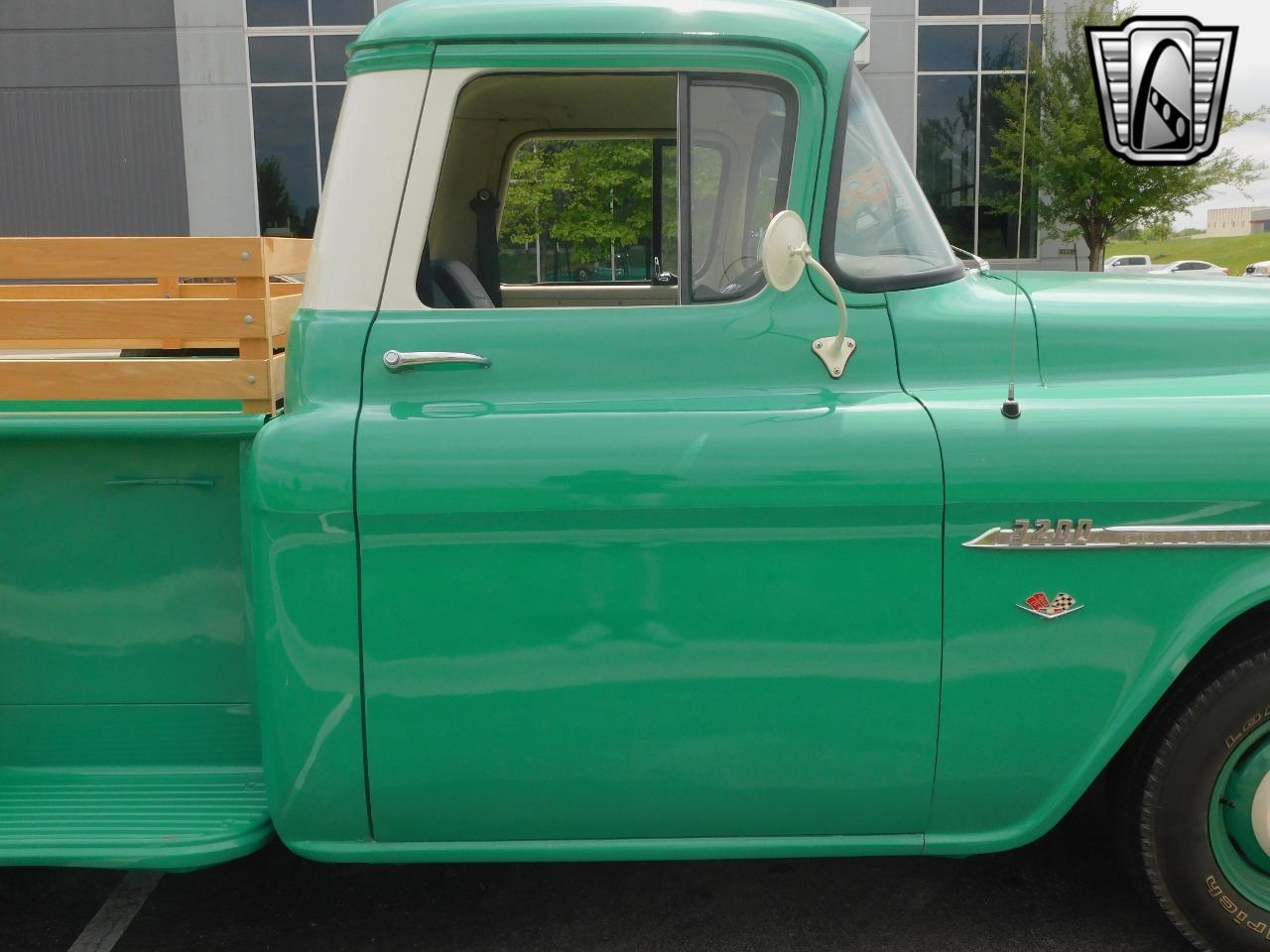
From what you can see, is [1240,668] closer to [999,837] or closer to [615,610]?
[999,837]

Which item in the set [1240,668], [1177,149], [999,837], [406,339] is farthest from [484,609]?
[1177,149]

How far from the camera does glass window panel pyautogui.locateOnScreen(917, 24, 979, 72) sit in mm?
16812

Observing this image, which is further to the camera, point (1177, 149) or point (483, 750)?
point (1177, 149)

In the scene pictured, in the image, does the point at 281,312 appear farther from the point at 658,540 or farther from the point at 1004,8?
the point at 1004,8

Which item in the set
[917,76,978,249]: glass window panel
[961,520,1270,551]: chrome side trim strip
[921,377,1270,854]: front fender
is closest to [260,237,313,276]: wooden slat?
[921,377,1270,854]: front fender

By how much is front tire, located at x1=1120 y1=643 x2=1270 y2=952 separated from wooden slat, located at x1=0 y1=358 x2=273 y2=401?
2.10m

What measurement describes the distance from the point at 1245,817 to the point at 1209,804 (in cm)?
9

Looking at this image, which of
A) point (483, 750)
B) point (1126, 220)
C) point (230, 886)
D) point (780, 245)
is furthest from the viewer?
point (1126, 220)

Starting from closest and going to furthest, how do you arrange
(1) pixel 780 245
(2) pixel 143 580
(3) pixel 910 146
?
(1) pixel 780 245 → (2) pixel 143 580 → (3) pixel 910 146

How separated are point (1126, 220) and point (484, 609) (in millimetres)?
14794

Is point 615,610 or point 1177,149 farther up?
point 1177,149

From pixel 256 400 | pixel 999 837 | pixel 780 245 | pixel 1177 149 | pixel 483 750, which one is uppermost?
pixel 1177 149

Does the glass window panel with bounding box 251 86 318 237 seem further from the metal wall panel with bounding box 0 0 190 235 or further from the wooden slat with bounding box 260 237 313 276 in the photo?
the wooden slat with bounding box 260 237 313 276

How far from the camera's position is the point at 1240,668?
2.29m
